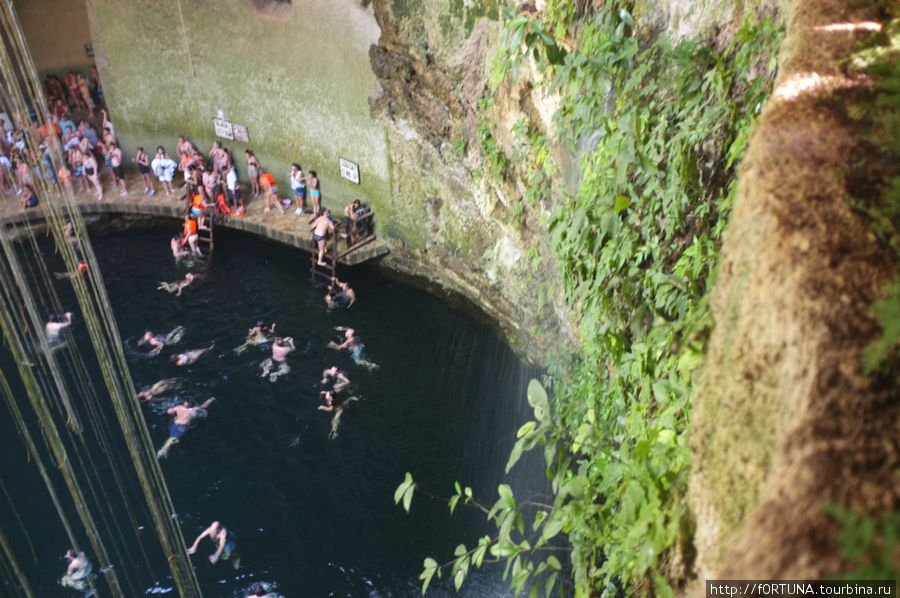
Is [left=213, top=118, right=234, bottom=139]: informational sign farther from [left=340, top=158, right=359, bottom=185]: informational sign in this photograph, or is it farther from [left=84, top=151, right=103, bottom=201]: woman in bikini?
[left=340, top=158, right=359, bottom=185]: informational sign

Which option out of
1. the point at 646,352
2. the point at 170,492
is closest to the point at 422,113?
the point at 170,492

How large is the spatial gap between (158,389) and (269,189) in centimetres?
516

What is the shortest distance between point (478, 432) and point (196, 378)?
13.4 feet

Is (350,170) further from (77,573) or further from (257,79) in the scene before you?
(77,573)

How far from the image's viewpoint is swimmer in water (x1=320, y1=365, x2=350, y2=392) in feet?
29.6

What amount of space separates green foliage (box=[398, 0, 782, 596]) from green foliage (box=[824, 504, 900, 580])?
994 mm

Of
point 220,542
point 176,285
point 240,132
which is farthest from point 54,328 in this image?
point 220,542

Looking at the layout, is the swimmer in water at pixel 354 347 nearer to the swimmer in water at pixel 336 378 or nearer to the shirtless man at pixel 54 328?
the swimmer in water at pixel 336 378

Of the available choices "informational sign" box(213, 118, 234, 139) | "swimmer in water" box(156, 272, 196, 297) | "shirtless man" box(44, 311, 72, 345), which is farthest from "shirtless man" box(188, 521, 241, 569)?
"informational sign" box(213, 118, 234, 139)

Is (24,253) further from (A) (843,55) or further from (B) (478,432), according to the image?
(A) (843,55)

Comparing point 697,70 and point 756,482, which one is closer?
point 756,482

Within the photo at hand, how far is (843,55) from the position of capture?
2492mm

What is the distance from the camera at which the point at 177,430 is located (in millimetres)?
8320

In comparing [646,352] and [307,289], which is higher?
[307,289]
